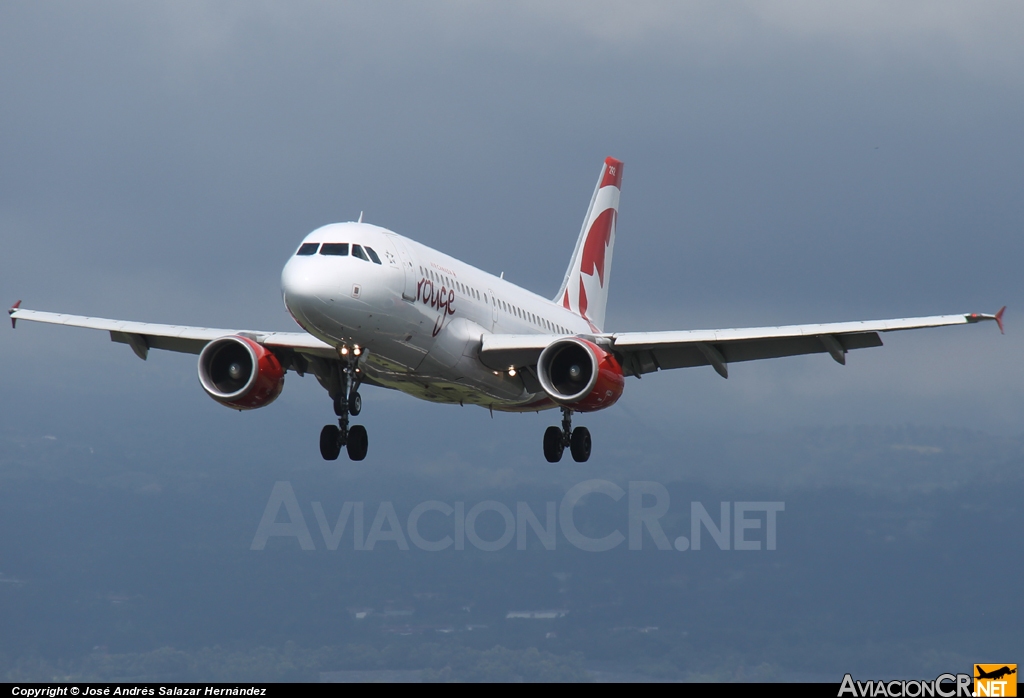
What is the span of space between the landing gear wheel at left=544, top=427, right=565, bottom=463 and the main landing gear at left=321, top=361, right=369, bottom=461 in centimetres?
715

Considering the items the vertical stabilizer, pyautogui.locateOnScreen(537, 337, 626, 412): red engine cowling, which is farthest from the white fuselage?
the vertical stabilizer

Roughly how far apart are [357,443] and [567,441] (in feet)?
27.3

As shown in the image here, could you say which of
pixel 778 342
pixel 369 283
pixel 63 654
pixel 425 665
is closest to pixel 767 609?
pixel 425 665

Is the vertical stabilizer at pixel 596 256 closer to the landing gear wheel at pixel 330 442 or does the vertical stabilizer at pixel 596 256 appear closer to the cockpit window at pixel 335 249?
the landing gear wheel at pixel 330 442

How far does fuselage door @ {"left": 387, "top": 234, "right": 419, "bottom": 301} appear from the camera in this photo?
104 feet

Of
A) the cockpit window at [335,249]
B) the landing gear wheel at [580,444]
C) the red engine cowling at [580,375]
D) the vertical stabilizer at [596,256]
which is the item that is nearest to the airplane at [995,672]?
the red engine cowling at [580,375]

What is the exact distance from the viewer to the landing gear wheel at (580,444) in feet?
137

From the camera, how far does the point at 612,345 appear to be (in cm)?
3619

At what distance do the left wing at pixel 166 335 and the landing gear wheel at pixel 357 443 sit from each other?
90.6 inches

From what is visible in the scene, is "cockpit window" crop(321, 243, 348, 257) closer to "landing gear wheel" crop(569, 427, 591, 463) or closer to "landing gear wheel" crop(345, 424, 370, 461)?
"landing gear wheel" crop(345, 424, 370, 461)

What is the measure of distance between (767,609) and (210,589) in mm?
64181

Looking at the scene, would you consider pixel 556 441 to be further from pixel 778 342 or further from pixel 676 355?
pixel 778 342

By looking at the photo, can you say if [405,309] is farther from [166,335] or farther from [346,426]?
[166,335]

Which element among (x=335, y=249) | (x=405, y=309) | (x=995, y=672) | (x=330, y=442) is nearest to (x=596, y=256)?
(x=330, y=442)
